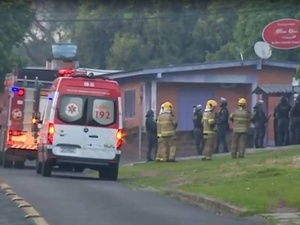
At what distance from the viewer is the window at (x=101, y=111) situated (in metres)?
27.2

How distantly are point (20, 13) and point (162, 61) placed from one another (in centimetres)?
2361

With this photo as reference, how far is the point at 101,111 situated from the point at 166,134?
5.41 m

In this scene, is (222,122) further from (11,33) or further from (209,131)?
(11,33)

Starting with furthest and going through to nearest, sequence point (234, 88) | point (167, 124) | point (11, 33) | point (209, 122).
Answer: point (234, 88) < point (11, 33) < point (167, 124) < point (209, 122)

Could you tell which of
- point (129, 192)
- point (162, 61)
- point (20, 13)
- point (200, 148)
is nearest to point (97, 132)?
point (129, 192)

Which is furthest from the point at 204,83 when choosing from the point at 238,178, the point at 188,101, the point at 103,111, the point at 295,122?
the point at 238,178

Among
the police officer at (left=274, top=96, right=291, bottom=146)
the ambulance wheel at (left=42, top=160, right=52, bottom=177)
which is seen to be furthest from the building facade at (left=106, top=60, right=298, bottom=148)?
the ambulance wheel at (left=42, top=160, right=52, bottom=177)

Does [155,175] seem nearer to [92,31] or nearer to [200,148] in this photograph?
[200,148]

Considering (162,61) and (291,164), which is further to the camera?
(162,61)

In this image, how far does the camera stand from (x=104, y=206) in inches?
742

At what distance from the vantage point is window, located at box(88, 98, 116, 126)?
27.2 metres

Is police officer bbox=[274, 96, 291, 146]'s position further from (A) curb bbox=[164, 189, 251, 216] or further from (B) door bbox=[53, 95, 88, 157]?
(A) curb bbox=[164, 189, 251, 216]

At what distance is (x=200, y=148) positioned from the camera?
36.6 meters

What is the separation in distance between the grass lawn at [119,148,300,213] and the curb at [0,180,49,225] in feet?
11.8
